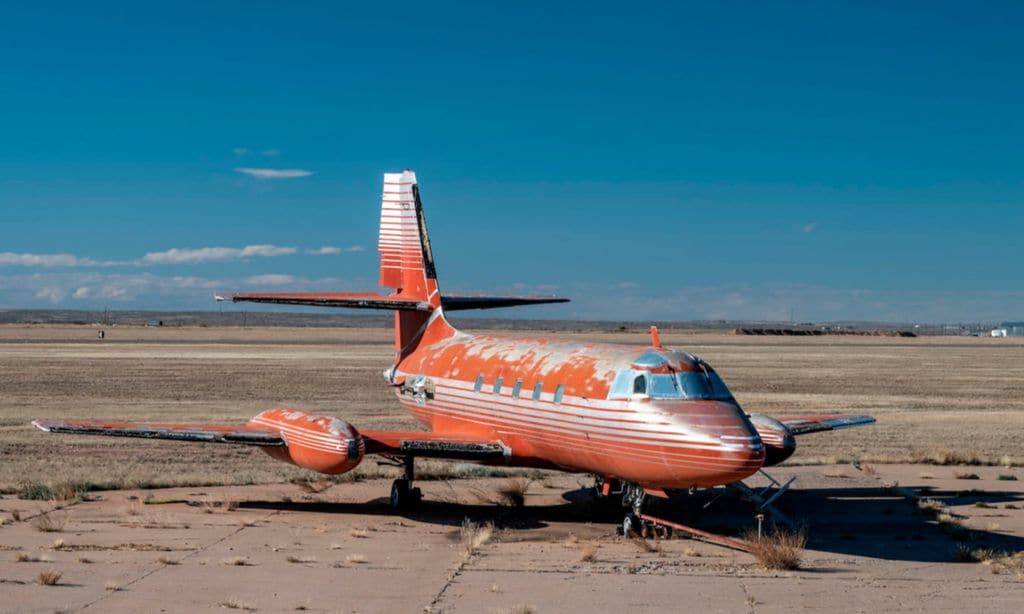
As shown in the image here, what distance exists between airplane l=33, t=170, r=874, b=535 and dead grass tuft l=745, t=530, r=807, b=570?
4.25 ft

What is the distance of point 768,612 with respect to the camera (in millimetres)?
14625

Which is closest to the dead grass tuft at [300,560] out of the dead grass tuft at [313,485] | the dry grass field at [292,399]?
the dead grass tuft at [313,485]

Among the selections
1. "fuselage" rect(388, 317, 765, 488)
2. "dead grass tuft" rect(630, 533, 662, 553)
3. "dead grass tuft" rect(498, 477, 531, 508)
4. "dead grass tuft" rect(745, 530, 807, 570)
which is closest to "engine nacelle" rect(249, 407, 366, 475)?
"fuselage" rect(388, 317, 765, 488)

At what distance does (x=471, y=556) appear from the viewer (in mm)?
18219

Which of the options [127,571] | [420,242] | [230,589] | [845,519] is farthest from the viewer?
[420,242]

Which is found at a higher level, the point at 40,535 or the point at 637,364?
the point at 637,364

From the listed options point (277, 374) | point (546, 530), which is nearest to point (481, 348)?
point (546, 530)

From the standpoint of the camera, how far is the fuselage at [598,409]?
1742cm

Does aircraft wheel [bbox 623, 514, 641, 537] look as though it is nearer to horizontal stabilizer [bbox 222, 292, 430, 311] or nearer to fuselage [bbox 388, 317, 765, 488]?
fuselage [bbox 388, 317, 765, 488]

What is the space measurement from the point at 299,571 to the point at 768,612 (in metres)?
6.65

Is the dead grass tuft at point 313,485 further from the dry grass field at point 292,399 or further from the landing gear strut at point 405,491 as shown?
the landing gear strut at point 405,491

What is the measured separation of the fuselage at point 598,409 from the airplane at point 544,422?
0.08 feet

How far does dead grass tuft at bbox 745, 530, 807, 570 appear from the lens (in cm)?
1727

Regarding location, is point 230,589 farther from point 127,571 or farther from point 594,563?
point 594,563
